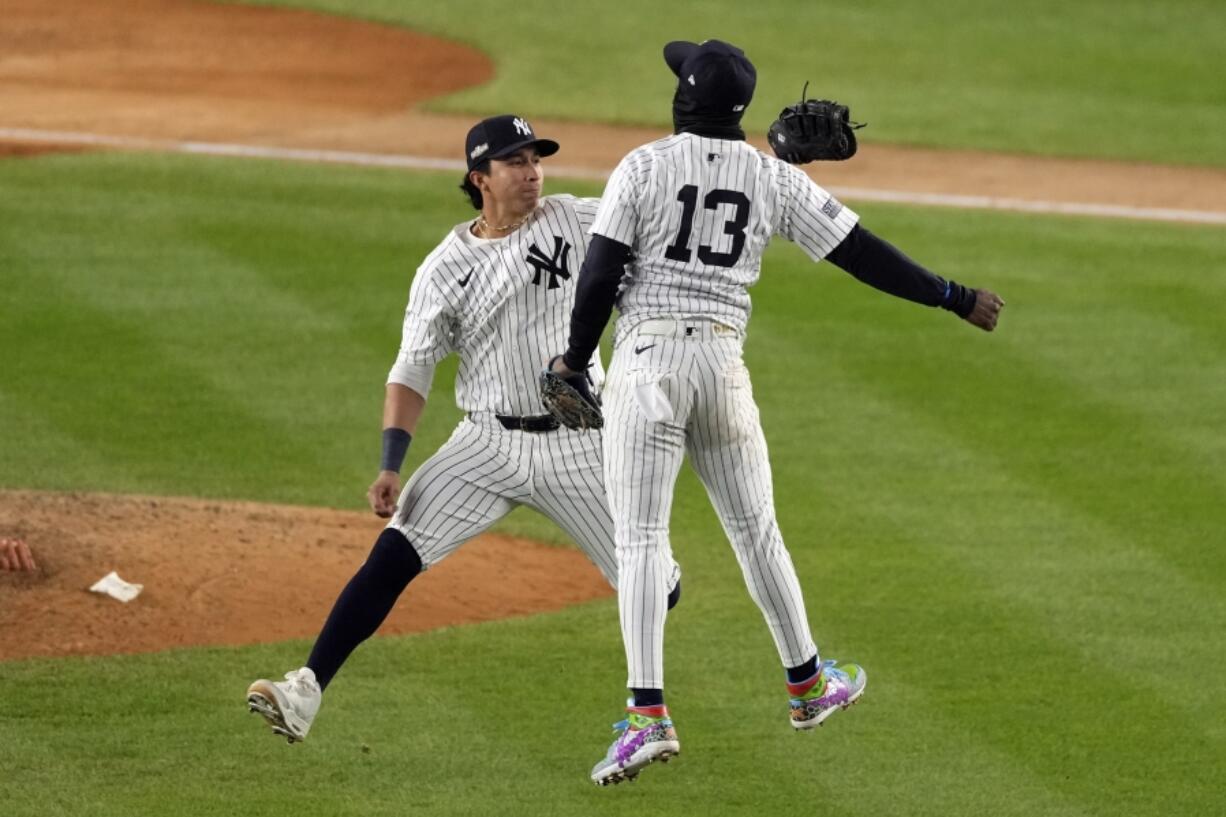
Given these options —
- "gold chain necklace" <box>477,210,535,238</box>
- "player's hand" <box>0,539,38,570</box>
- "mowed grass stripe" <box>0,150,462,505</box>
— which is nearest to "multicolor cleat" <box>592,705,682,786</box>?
"gold chain necklace" <box>477,210,535,238</box>

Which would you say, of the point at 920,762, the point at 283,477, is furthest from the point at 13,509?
the point at 920,762

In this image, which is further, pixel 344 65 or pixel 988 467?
pixel 344 65

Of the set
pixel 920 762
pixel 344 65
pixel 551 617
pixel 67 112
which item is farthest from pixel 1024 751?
pixel 344 65

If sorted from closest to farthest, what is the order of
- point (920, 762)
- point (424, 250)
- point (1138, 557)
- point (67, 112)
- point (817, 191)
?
point (817, 191) → point (920, 762) → point (1138, 557) → point (424, 250) → point (67, 112)

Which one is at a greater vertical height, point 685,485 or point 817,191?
point 817,191

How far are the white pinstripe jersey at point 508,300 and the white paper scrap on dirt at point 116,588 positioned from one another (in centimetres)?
251

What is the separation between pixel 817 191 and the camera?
282 inches

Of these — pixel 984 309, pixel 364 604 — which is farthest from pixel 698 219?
pixel 364 604

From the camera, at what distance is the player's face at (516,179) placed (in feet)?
25.2

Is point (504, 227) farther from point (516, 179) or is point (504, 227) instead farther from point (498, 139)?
point (498, 139)

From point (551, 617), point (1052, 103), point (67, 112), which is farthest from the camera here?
point (1052, 103)

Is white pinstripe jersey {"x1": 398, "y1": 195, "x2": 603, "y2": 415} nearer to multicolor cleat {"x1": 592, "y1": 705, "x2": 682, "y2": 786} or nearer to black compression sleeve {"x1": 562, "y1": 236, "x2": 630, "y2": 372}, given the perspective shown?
black compression sleeve {"x1": 562, "y1": 236, "x2": 630, "y2": 372}

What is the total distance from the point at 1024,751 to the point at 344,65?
48.2 ft

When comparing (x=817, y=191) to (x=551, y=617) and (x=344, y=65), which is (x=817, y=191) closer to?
(x=551, y=617)
